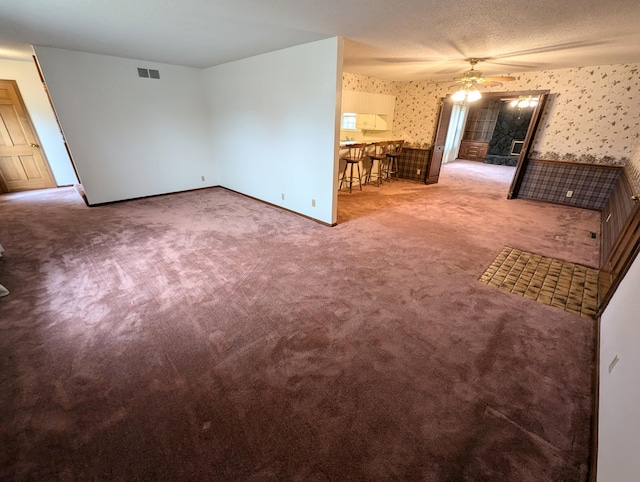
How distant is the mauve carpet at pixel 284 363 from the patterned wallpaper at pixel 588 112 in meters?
2.60

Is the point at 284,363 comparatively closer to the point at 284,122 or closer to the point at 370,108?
the point at 284,122

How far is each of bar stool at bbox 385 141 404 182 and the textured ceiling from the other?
8.14ft

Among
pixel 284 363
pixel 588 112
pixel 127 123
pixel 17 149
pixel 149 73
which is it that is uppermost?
pixel 149 73

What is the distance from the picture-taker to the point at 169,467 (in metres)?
1.21

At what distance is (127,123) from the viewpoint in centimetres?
470

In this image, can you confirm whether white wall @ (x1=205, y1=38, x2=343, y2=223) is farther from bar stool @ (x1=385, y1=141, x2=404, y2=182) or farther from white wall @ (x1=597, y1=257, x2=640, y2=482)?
bar stool @ (x1=385, y1=141, x2=404, y2=182)

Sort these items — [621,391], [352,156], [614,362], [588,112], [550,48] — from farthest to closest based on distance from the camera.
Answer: [352,156] → [588,112] → [550,48] → [614,362] → [621,391]

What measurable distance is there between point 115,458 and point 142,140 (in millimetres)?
5294

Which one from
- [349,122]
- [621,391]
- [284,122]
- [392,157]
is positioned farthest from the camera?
[392,157]

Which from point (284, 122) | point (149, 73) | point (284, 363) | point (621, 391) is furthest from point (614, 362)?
point (149, 73)


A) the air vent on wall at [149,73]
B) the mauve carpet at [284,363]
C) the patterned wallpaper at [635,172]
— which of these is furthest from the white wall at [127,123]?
the patterned wallpaper at [635,172]

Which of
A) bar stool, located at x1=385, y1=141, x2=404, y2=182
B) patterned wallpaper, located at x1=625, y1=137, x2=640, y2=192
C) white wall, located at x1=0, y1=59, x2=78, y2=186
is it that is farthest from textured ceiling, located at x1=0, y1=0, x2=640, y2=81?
bar stool, located at x1=385, y1=141, x2=404, y2=182

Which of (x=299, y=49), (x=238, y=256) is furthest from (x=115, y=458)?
(x=299, y=49)

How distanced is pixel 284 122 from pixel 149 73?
9.26 ft
